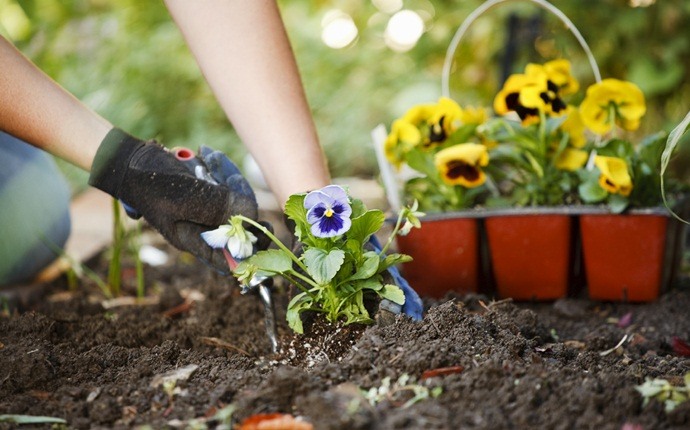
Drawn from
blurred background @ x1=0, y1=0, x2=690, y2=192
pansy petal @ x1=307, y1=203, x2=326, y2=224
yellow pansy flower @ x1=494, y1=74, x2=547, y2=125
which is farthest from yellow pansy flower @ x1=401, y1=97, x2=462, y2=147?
blurred background @ x1=0, y1=0, x2=690, y2=192

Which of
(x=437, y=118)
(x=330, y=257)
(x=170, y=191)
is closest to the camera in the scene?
(x=330, y=257)

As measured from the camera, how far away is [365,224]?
4.09ft

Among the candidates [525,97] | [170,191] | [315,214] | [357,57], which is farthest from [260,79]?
[357,57]

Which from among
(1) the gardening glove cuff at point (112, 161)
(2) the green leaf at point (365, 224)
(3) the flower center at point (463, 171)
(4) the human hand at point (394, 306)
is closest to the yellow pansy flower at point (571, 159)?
(3) the flower center at point (463, 171)

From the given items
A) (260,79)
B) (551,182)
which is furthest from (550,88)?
(260,79)

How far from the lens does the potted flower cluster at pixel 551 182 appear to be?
1668 millimetres

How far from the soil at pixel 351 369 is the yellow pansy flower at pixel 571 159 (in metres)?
0.36

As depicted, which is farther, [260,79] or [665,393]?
[260,79]

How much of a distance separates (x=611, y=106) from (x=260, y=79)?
0.82 metres

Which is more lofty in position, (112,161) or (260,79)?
(260,79)

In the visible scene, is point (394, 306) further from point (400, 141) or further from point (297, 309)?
point (400, 141)

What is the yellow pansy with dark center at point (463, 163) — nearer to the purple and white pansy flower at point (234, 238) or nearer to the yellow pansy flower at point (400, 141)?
the yellow pansy flower at point (400, 141)

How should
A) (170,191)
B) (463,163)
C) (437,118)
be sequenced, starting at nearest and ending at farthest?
(170,191) < (463,163) < (437,118)

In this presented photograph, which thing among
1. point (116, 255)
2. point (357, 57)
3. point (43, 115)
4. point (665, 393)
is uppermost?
point (357, 57)
